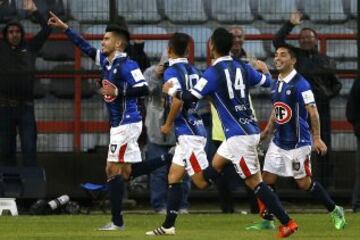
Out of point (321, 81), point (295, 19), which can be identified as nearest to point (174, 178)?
point (295, 19)

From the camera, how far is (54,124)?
62.7 ft

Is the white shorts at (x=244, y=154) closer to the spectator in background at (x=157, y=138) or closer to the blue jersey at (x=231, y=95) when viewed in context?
the blue jersey at (x=231, y=95)

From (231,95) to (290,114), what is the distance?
1.74 meters

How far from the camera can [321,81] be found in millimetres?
19125

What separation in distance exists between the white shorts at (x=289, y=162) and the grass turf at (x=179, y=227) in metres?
0.63

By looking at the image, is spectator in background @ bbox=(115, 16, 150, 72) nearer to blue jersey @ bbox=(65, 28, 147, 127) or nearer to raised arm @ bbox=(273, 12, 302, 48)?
raised arm @ bbox=(273, 12, 302, 48)

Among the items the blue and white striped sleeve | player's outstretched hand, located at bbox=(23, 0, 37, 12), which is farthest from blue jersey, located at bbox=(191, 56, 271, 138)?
player's outstretched hand, located at bbox=(23, 0, 37, 12)

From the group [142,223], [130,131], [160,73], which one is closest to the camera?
[130,131]

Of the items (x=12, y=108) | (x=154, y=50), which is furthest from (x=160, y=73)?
(x=12, y=108)

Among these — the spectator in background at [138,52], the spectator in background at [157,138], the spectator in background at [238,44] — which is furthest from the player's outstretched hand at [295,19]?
the spectator in background at [138,52]

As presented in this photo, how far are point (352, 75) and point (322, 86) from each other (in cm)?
46

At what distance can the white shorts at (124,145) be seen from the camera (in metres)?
15.1

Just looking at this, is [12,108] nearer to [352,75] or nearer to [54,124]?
[54,124]

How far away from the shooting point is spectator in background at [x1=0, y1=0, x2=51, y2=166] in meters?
18.6
